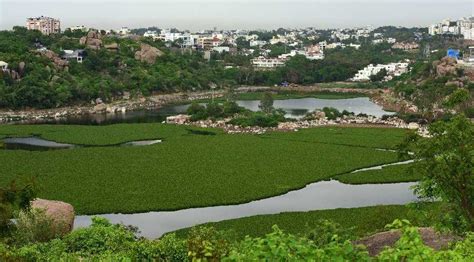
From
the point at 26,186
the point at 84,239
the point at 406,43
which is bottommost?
the point at 84,239

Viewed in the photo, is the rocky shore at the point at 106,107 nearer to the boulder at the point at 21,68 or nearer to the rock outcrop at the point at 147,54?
the boulder at the point at 21,68

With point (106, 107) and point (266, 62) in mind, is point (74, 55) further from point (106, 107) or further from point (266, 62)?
point (266, 62)

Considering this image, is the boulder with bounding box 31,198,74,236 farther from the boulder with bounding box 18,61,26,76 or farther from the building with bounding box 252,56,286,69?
the building with bounding box 252,56,286,69

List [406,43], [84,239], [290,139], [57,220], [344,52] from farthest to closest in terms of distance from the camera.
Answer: [406,43]
[344,52]
[290,139]
[57,220]
[84,239]

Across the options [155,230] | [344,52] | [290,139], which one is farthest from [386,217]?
[344,52]

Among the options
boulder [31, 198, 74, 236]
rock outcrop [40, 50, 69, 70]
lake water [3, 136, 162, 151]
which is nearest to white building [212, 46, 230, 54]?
rock outcrop [40, 50, 69, 70]

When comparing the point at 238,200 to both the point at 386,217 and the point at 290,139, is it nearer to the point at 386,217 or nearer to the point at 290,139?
the point at 386,217
